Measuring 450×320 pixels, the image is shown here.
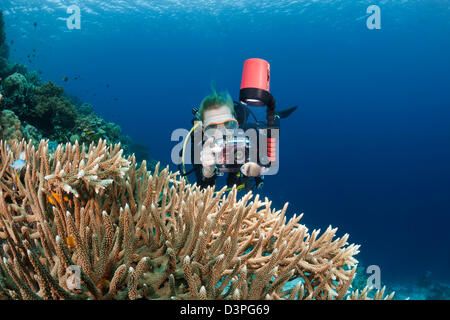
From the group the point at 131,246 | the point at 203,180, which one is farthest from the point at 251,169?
the point at 131,246

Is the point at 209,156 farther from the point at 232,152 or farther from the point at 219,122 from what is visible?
the point at 219,122

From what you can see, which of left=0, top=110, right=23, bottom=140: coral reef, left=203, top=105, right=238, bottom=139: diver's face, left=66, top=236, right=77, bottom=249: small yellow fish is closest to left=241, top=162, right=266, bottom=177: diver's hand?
left=203, top=105, right=238, bottom=139: diver's face

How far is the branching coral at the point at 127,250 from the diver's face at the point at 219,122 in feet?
4.99

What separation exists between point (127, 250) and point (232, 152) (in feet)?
8.18

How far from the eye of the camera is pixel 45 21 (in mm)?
44312

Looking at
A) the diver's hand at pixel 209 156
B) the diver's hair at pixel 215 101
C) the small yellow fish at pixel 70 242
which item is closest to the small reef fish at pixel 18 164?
the small yellow fish at pixel 70 242

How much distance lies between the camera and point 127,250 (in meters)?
1.53

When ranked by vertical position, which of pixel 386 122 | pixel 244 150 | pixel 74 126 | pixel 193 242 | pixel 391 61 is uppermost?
pixel 391 61

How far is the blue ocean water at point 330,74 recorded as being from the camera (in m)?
41.7

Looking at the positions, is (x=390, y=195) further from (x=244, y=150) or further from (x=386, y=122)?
(x=244, y=150)

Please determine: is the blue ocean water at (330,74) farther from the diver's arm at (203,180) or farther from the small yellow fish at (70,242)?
the small yellow fish at (70,242)

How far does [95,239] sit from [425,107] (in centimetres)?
9029

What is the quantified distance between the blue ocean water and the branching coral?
37782 millimetres

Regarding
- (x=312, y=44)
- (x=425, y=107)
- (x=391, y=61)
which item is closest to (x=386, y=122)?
(x=425, y=107)
